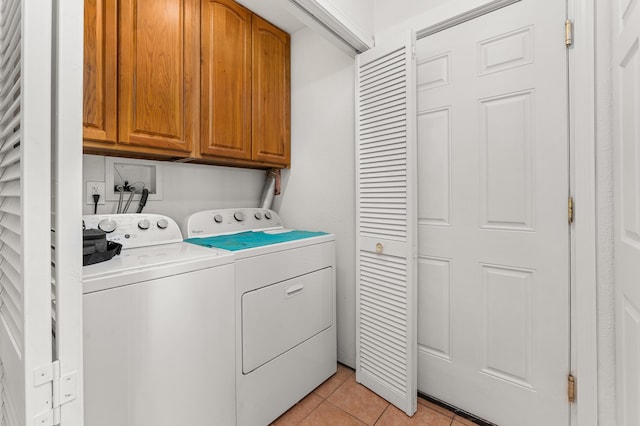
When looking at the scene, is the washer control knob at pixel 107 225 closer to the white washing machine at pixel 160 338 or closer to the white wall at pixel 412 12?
the white washing machine at pixel 160 338

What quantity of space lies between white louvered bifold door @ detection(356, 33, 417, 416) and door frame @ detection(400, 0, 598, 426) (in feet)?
2.19

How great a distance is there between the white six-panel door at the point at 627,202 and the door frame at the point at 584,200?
82mm

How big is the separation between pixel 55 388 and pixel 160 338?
0.48m

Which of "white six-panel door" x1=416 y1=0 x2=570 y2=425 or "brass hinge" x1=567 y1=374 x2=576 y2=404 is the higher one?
"white six-panel door" x1=416 y1=0 x2=570 y2=425

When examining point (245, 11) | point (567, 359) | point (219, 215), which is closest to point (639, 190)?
point (567, 359)

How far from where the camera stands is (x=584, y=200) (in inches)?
47.1

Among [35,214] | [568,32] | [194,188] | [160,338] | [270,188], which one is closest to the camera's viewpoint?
[35,214]

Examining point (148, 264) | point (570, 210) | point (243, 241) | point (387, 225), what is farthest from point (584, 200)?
point (148, 264)

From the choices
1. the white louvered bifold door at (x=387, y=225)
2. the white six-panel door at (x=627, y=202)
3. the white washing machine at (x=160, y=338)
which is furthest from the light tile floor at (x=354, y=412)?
the white six-panel door at (x=627, y=202)

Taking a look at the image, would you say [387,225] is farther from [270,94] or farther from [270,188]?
[270,94]

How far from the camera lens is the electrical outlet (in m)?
1.62

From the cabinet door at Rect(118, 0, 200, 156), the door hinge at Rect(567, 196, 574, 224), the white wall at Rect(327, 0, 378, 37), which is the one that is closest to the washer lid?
the cabinet door at Rect(118, 0, 200, 156)

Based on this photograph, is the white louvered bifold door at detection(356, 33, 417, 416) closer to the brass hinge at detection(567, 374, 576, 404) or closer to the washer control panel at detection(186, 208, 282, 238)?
the brass hinge at detection(567, 374, 576, 404)

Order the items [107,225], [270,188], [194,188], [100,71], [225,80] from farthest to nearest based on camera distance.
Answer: [270,188] → [194,188] → [225,80] → [107,225] → [100,71]
